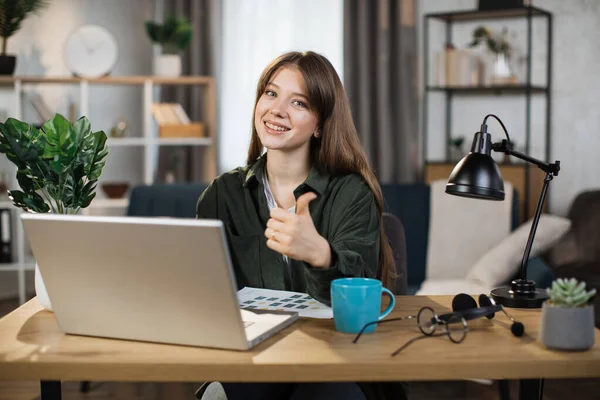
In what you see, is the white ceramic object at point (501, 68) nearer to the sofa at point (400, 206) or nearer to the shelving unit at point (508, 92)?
the shelving unit at point (508, 92)

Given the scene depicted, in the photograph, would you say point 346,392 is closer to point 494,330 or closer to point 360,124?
point 494,330

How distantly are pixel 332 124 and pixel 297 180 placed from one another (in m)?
A: 0.16

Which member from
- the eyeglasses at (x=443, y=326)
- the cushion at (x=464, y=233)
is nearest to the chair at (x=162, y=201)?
the cushion at (x=464, y=233)

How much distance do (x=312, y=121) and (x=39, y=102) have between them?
11.2 feet

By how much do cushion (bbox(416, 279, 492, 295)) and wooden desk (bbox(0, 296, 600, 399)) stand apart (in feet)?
6.55

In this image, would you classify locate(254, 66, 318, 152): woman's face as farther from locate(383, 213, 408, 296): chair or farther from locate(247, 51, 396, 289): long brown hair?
locate(383, 213, 408, 296): chair

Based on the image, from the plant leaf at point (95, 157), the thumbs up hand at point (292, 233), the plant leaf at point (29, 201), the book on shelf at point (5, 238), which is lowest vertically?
the book on shelf at point (5, 238)

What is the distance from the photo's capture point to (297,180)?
188cm

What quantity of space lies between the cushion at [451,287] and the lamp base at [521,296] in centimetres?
167

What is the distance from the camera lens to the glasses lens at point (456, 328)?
1267 mm

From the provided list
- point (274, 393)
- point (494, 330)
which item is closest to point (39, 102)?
point (274, 393)

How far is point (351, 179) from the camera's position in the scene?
1824mm

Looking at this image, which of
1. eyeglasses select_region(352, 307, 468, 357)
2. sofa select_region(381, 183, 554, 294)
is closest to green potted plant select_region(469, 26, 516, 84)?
sofa select_region(381, 183, 554, 294)

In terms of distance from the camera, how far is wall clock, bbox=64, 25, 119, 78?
4.69 m
